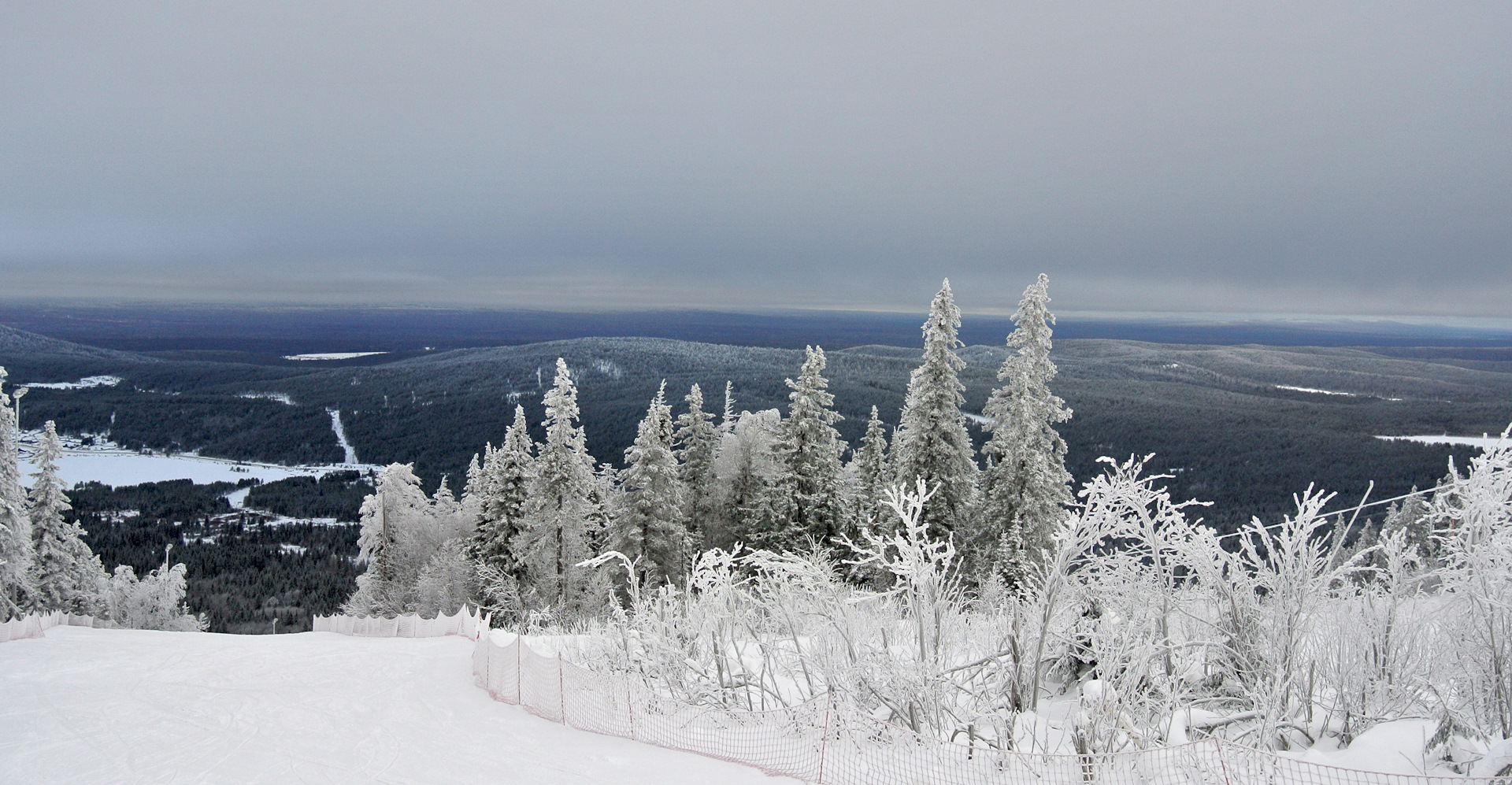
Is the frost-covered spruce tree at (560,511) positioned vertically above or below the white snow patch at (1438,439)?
above

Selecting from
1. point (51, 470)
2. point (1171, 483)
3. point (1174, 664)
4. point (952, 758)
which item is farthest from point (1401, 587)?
point (1171, 483)

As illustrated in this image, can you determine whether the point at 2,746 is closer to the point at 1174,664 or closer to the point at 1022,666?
the point at 1022,666

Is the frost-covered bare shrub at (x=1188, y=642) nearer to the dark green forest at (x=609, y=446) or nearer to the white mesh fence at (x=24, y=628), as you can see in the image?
the white mesh fence at (x=24, y=628)

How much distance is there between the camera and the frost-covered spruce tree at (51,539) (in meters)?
28.4

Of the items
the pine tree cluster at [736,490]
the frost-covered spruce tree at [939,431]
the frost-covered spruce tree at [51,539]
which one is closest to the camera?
the pine tree cluster at [736,490]

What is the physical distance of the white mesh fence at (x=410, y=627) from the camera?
2098 centimetres

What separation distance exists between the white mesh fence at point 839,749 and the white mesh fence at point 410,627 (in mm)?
7371

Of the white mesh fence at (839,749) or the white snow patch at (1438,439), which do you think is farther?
the white snow patch at (1438,439)

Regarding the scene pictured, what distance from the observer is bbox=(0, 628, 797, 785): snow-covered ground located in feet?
34.7

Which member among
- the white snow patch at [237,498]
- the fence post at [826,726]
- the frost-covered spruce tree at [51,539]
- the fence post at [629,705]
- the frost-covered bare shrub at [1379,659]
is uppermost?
the frost-covered bare shrub at [1379,659]

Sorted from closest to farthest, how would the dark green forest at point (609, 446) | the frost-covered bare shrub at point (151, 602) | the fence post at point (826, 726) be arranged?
the fence post at point (826, 726), the frost-covered bare shrub at point (151, 602), the dark green forest at point (609, 446)

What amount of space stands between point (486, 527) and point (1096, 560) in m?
24.0

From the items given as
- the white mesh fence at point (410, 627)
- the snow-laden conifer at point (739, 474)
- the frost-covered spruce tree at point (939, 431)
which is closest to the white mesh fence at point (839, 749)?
the white mesh fence at point (410, 627)

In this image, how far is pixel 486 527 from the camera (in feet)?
95.1
